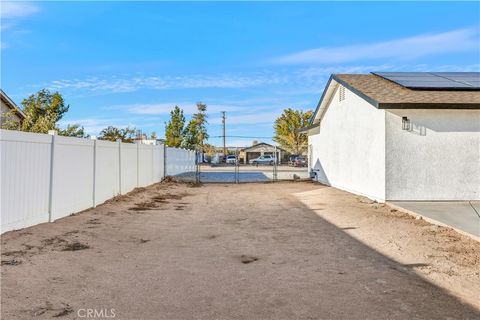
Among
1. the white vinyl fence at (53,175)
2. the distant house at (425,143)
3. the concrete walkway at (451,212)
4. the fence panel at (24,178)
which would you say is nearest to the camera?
the fence panel at (24,178)

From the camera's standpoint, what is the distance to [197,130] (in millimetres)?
57062

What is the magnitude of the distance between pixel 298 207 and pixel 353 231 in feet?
13.7

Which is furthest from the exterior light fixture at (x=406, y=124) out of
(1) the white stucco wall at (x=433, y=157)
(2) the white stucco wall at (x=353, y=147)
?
(2) the white stucco wall at (x=353, y=147)

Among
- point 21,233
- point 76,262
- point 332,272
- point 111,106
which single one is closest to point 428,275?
point 332,272

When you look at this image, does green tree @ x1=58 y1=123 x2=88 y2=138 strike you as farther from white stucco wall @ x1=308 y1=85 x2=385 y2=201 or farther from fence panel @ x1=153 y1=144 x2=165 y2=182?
white stucco wall @ x1=308 y1=85 x2=385 y2=201

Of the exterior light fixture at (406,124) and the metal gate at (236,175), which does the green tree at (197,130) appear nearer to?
the metal gate at (236,175)

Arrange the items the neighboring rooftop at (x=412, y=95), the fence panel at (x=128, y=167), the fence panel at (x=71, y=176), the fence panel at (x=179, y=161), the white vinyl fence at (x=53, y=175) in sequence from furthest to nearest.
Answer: the fence panel at (x=179, y=161)
the fence panel at (x=128, y=167)
the neighboring rooftop at (x=412, y=95)
the fence panel at (x=71, y=176)
the white vinyl fence at (x=53, y=175)

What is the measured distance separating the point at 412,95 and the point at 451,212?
4.44 meters

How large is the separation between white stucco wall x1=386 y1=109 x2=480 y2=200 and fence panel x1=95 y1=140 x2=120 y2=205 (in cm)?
928

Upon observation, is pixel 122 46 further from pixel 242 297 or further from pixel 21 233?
pixel 242 297

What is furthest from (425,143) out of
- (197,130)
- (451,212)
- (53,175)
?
(197,130)

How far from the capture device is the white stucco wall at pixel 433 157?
12.5 metres

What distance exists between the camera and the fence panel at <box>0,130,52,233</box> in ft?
21.9

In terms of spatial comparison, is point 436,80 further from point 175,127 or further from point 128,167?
point 175,127
